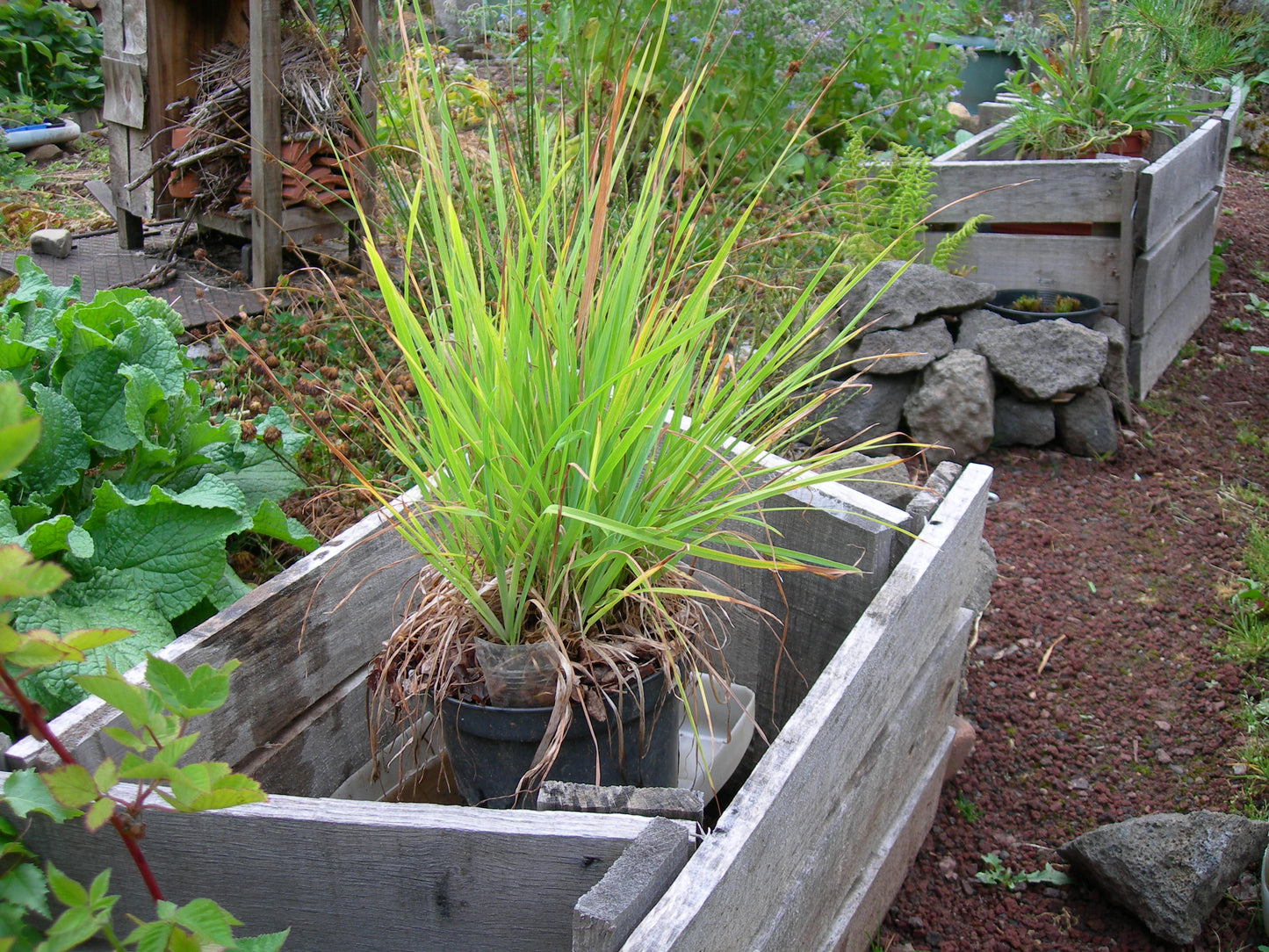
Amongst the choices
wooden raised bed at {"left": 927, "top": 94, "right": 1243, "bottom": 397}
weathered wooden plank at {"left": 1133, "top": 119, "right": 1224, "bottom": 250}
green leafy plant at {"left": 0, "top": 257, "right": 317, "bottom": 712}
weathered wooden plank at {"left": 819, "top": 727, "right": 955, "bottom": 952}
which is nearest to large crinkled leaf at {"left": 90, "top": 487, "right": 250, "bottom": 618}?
green leafy plant at {"left": 0, "top": 257, "right": 317, "bottom": 712}

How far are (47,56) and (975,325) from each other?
6243mm

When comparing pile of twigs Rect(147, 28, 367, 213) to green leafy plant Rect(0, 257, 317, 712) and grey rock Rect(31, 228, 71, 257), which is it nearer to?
grey rock Rect(31, 228, 71, 257)

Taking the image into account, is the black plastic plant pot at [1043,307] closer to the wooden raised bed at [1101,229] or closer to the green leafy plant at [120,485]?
the wooden raised bed at [1101,229]

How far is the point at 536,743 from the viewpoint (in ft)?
4.17

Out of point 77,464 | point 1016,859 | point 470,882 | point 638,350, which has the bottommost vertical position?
point 1016,859

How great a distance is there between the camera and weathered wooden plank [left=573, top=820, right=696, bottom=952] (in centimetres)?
87

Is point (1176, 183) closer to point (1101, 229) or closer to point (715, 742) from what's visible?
point (1101, 229)

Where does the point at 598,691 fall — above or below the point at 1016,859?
above

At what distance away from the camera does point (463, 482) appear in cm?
126

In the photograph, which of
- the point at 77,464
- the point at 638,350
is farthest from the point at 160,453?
the point at 638,350

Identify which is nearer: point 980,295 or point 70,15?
point 980,295

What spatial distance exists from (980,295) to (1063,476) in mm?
686

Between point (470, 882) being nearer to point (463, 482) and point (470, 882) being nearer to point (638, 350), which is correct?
point (463, 482)

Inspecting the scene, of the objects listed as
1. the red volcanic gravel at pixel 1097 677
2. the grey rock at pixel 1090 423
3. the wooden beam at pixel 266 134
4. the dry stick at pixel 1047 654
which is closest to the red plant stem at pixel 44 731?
the red volcanic gravel at pixel 1097 677
